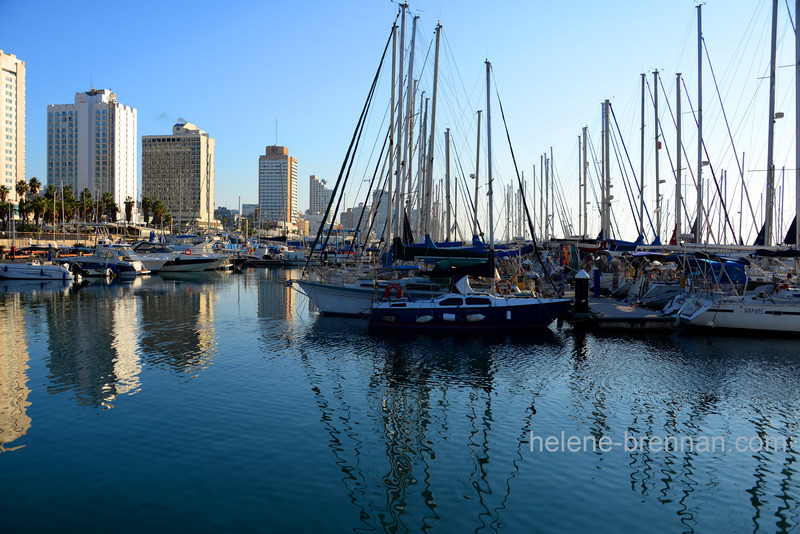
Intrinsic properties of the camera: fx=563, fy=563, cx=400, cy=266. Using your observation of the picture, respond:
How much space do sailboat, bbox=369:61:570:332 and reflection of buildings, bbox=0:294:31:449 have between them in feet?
50.4

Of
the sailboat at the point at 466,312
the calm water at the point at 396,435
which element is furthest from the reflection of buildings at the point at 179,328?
the sailboat at the point at 466,312

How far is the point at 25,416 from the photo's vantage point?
49.8 ft

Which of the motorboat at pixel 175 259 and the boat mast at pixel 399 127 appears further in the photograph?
the motorboat at pixel 175 259

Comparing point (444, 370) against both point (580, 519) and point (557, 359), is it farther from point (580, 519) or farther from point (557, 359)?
point (580, 519)

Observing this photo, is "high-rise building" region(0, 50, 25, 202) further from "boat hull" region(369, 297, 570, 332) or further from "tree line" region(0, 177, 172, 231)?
"boat hull" region(369, 297, 570, 332)

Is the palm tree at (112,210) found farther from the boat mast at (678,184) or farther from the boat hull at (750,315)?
the boat hull at (750,315)

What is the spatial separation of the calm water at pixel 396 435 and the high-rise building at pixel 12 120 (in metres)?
155

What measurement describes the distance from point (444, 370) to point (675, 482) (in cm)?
1035

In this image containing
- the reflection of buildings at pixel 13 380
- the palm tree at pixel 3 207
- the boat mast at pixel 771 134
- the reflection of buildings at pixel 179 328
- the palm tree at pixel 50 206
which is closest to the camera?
the reflection of buildings at pixel 13 380

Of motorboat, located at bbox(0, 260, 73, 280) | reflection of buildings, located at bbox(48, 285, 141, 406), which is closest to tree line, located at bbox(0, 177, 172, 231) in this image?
motorboat, located at bbox(0, 260, 73, 280)

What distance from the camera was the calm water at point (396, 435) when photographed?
405 inches

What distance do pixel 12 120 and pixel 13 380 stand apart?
16897 cm

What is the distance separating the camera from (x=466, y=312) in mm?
28484

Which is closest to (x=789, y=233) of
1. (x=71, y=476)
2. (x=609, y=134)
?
(x=609, y=134)
